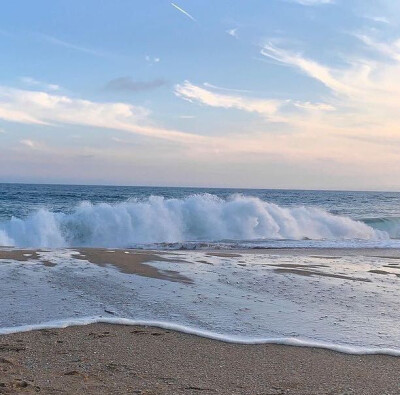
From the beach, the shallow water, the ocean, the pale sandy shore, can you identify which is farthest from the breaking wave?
the pale sandy shore

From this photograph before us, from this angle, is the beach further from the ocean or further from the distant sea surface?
the distant sea surface

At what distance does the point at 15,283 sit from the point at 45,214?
12.7 meters

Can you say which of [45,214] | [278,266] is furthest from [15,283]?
[45,214]

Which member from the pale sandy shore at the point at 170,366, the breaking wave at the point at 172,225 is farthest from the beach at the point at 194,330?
the breaking wave at the point at 172,225

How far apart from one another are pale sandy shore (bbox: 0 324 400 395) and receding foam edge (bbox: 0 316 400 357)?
0.12m

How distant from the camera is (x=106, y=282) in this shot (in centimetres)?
820

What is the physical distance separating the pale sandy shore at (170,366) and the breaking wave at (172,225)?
41.8ft

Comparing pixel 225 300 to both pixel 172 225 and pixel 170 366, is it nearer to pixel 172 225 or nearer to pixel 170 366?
pixel 170 366

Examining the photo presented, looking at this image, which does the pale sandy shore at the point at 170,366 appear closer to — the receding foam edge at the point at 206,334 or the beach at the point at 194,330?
the beach at the point at 194,330

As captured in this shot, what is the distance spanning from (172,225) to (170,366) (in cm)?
1731

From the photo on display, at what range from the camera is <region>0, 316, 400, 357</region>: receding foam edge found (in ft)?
16.4

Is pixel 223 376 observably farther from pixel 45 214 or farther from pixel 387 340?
pixel 45 214

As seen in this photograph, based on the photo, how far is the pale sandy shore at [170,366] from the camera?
3.87 meters

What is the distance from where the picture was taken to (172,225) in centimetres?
2169
